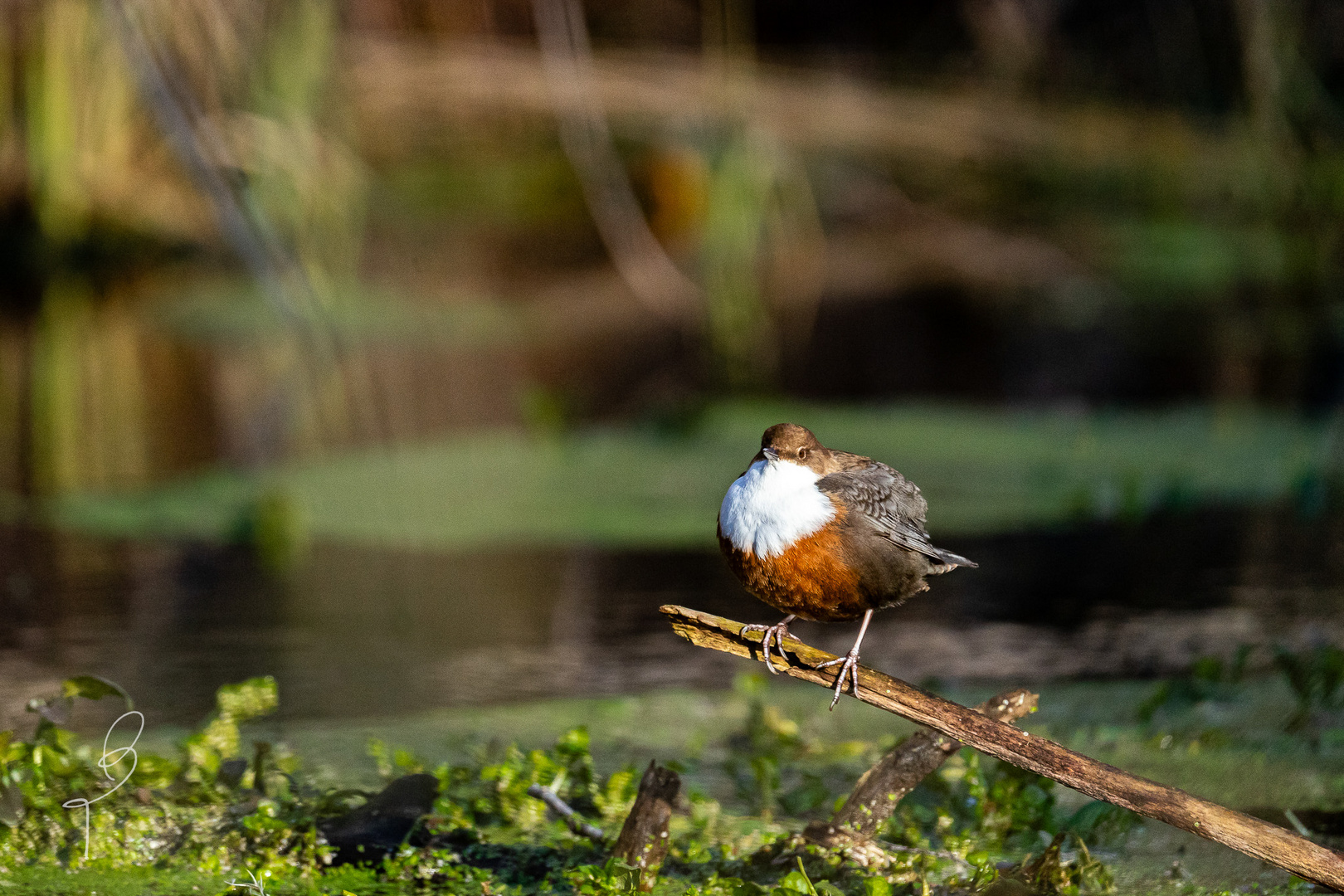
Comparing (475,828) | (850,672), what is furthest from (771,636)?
(475,828)

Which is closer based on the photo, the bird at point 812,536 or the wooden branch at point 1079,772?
the wooden branch at point 1079,772

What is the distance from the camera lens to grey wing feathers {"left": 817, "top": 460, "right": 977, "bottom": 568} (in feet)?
7.20

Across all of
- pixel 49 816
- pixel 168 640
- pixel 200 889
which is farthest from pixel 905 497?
pixel 168 640

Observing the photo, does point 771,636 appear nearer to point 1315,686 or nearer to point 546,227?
point 1315,686

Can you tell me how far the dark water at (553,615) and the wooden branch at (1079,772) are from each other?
1.49m

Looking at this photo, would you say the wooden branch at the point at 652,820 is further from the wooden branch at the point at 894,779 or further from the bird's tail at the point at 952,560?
the bird's tail at the point at 952,560

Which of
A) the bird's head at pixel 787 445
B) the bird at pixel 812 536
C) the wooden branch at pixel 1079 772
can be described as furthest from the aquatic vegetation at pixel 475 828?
the bird's head at pixel 787 445

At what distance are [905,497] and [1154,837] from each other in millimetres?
867

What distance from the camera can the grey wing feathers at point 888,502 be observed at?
2.19m

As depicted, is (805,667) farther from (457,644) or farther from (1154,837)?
(457,644)

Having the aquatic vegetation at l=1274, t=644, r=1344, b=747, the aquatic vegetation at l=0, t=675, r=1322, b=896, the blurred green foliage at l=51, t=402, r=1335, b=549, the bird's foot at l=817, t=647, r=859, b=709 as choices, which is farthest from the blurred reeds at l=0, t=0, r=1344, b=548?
the aquatic vegetation at l=1274, t=644, r=1344, b=747

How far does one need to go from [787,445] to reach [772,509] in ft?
0.34

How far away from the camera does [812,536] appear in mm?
2125

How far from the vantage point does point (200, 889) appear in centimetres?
231
